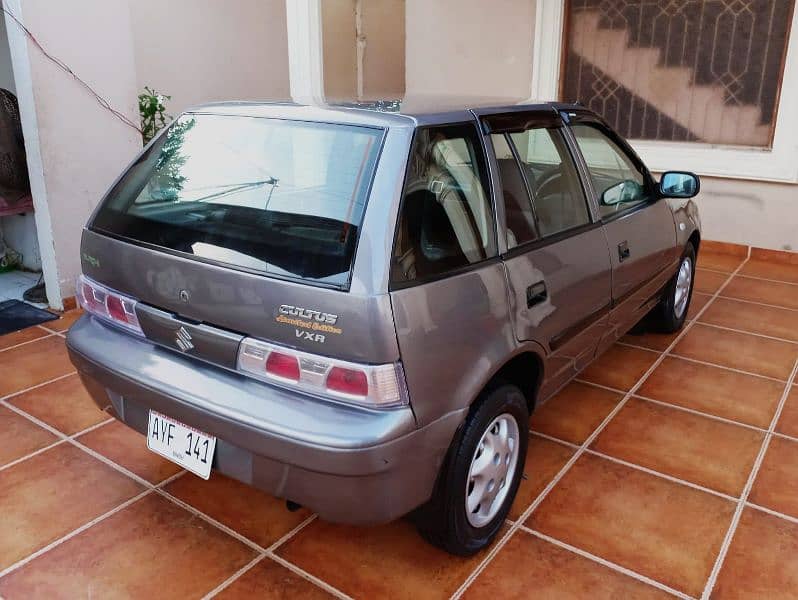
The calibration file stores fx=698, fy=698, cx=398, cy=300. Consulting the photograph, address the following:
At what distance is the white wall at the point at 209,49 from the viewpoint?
21.5 feet

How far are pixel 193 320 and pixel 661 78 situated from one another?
5.73m

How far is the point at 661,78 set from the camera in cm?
652

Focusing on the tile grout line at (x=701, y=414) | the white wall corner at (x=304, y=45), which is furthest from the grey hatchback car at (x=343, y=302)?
the white wall corner at (x=304, y=45)

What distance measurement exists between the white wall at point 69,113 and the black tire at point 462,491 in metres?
3.56

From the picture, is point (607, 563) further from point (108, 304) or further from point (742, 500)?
point (108, 304)

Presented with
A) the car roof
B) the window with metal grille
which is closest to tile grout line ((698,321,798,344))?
the window with metal grille

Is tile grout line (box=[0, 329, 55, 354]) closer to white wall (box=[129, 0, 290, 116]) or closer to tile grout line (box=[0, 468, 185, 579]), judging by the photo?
tile grout line (box=[0, 468, 185, 579])

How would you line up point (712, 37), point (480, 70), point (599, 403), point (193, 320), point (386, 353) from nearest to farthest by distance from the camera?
1. point (386, 353)
2. point (193, 320)
3. point (599, 403)
4. point (712, 37)
5. point (480, 70)

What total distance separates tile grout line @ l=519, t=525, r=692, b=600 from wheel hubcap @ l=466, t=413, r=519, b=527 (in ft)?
0.65

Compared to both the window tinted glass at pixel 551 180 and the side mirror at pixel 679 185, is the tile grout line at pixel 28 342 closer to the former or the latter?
the window tinted glass at pixel 551 180

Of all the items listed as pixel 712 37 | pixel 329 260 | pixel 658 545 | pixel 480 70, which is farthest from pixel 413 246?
pixel 480 70

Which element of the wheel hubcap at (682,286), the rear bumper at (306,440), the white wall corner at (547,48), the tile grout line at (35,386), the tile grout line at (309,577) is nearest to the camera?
the rear bumper at (306,440)

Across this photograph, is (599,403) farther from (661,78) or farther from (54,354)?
(661,78)

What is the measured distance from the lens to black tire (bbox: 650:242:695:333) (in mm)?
4234
